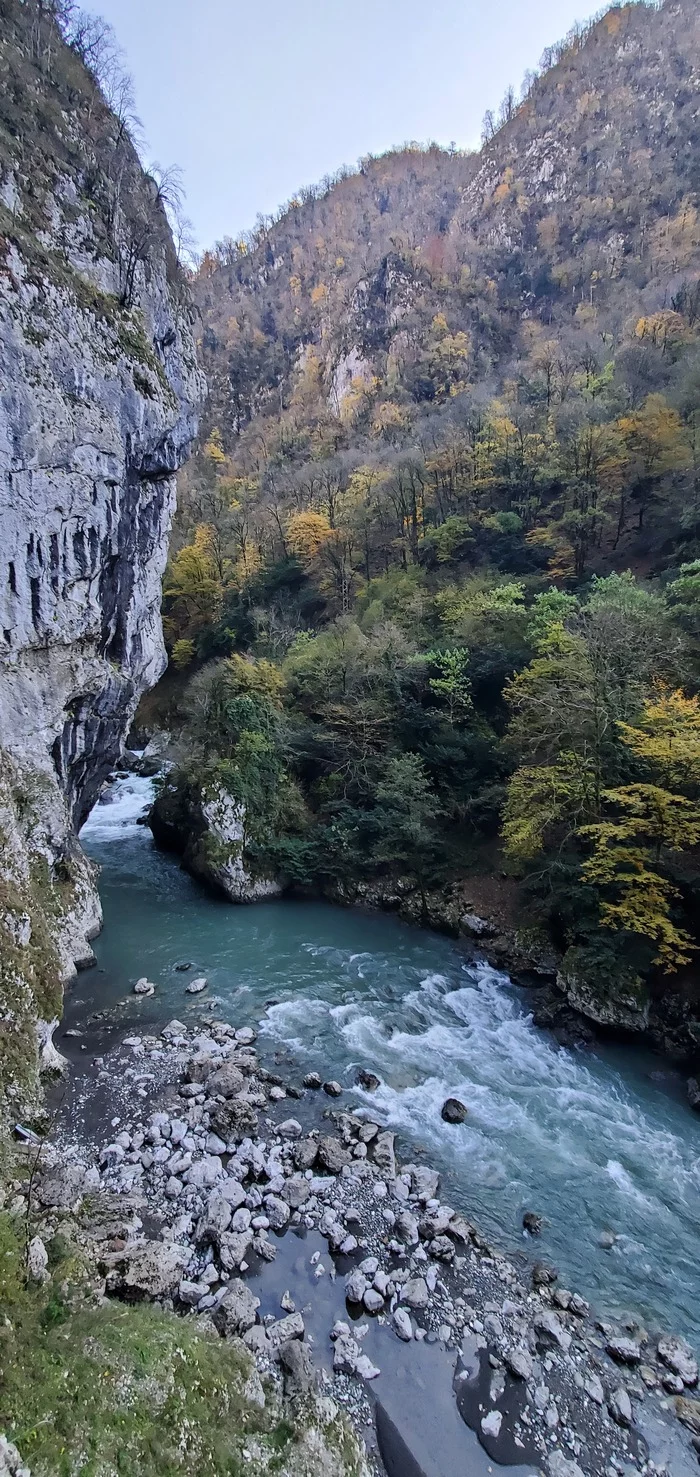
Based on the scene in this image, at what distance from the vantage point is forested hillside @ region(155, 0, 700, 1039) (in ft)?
49.7

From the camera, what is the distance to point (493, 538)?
30.2 m

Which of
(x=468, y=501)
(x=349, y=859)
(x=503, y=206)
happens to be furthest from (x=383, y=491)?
(x=503, y=206)

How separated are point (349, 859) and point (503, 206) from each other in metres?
81.7

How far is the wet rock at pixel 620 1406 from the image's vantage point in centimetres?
641

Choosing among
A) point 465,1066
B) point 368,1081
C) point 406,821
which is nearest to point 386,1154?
point 368,1081

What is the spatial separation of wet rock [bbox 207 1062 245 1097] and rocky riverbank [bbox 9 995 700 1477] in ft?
0.64

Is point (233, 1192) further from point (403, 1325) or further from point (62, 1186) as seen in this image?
point (403, 1325)

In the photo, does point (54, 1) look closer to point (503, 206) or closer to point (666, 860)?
point (666, 860)

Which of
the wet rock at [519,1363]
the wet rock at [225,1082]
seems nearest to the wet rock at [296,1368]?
the wet rock at [519,1363]

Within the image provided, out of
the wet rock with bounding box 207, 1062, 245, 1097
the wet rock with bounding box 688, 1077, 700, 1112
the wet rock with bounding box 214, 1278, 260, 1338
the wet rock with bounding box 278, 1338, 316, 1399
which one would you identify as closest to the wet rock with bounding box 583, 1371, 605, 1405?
the wet rock with bounding box 278, 1338, 316, 1399

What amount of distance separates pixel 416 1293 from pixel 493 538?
1125 inches

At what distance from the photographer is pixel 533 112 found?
243 feet

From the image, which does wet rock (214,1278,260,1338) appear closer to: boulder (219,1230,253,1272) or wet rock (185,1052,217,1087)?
boulder (219,1230,253,1272)

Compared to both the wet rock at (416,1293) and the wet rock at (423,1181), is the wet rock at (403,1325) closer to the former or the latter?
the wet rock at (416,1293)
